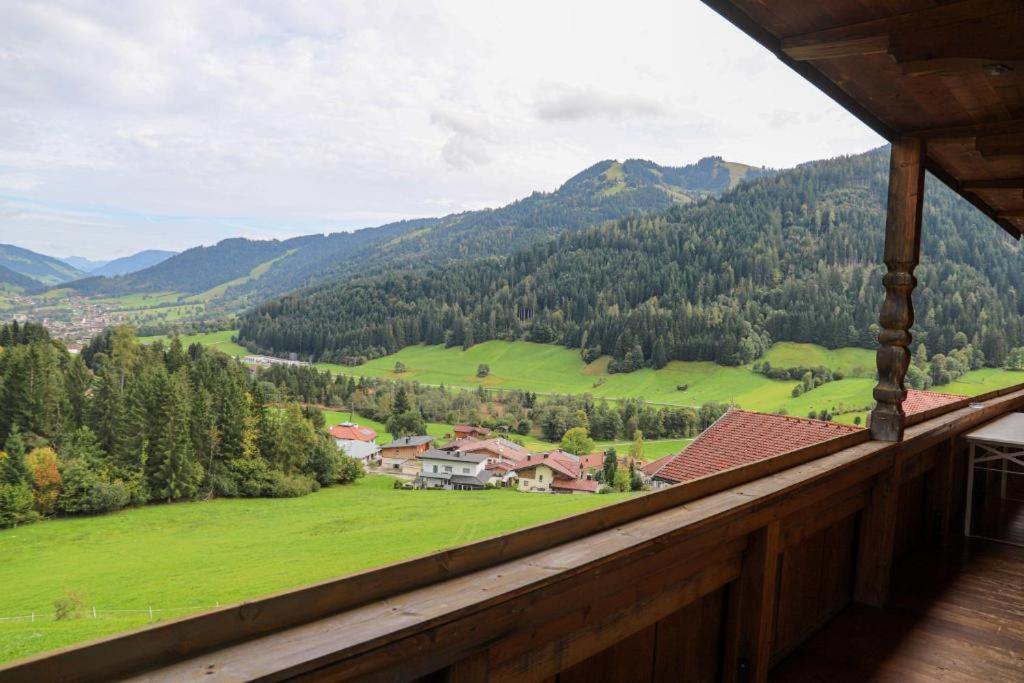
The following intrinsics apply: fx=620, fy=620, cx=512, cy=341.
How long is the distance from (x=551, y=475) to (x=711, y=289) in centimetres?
5669

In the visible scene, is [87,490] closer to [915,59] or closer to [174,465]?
[174,465]

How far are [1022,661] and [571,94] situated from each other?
142 m

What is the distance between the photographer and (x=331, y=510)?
2528 centimetres

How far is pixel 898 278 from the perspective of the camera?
299 centimetres

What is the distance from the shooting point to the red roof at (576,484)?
30247 millimetres

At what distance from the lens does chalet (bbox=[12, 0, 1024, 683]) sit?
805mm

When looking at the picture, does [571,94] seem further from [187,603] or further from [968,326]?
[187,603]

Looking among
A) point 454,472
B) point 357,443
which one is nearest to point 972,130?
point 454,472

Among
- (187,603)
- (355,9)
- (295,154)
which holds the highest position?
(295,154)

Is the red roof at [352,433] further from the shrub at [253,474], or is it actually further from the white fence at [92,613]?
the white fence at [92,613]

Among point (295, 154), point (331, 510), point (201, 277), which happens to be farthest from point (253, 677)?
point (201, 277)

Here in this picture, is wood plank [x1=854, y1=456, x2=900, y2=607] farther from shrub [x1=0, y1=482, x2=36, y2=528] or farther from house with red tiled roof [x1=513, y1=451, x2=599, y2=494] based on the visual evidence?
house with red tiled roof [x1=513, y1=451, x2=599, y2=494]

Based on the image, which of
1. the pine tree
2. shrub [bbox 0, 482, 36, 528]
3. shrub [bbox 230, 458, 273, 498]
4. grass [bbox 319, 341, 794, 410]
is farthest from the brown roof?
grass [bbox 319, 341, 794, 410]

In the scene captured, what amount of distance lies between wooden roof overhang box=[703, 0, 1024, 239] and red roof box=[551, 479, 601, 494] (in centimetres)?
2824
